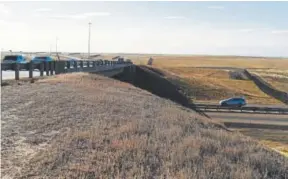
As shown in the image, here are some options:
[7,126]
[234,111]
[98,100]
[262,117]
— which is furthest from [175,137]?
[234,111]

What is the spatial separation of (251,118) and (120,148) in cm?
3357

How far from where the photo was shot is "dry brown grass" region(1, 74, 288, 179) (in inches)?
290

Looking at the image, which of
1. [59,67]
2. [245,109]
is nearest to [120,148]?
[59,67]

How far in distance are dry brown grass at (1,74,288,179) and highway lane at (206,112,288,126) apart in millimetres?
26934

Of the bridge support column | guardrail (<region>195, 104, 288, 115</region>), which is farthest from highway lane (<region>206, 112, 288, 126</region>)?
the bridge support column

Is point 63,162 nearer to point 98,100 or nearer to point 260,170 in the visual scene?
point 260,170

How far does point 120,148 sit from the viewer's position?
8.47 m

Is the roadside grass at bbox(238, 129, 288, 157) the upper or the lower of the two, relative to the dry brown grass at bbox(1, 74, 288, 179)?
lower

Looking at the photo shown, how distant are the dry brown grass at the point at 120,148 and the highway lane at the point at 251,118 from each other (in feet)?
88.4

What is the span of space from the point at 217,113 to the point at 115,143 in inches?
1393

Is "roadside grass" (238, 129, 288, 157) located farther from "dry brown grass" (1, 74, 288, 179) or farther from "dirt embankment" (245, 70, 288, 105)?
"dirt embankment" (245, 70, 288, 105)

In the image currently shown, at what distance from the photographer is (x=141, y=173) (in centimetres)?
717

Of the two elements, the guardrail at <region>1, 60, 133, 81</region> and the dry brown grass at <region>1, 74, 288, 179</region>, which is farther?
the guardrail at <region>1, 60, 133, 81</region>

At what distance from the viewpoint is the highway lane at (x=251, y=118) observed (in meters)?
38.4
